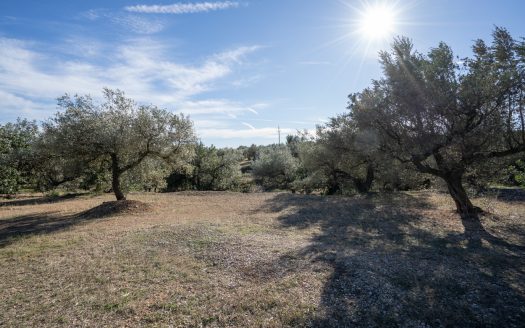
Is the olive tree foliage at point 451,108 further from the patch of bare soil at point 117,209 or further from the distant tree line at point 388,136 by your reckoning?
the patch of bare soil at point 117,209

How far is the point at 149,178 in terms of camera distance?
68.4ft

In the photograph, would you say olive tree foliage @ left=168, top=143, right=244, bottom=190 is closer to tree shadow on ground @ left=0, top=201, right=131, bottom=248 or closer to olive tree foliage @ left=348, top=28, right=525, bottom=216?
tree shadow on ground @ left=0, top=201, right=131, bottom=248

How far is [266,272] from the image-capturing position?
7.83 m

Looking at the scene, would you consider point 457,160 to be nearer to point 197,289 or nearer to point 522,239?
point 522,239

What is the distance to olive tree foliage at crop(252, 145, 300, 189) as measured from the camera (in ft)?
120

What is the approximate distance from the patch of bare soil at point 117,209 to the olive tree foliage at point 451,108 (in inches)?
516

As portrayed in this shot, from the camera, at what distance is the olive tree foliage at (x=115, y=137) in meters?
16.2

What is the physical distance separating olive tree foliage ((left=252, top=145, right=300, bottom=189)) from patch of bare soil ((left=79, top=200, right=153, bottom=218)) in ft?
66.9

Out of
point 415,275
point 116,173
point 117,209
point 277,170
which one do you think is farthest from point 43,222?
point 277,170

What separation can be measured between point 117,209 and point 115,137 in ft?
13.2

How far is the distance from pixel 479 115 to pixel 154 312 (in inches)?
522

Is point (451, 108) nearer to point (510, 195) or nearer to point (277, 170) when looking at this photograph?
point (510, 195)

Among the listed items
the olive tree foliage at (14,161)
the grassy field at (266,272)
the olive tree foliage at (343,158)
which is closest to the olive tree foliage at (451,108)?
the grassy field at (266,272)

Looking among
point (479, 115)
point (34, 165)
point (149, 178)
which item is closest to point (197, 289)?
point (479, 115)
